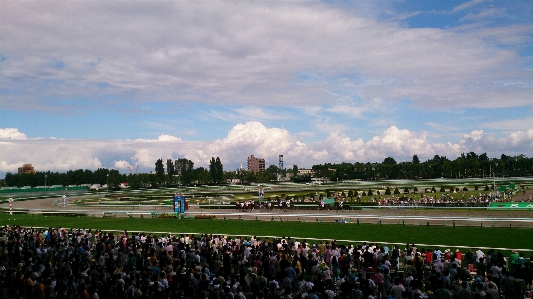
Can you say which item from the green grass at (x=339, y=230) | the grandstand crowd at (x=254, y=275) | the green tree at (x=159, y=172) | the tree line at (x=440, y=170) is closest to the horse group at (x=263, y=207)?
the green grass at (x=339, y=230)

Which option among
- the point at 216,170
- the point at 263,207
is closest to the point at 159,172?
the point at 216,170

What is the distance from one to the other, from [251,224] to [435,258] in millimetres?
21717

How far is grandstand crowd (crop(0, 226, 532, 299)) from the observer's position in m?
11.4

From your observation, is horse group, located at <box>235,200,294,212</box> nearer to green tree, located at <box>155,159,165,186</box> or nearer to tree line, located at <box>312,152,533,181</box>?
green tree, located at <box>155,159,165,186</box>

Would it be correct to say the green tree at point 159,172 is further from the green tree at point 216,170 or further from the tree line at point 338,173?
the green tree at point 216,170

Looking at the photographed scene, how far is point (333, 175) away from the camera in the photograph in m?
146

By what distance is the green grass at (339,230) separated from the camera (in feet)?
86.0

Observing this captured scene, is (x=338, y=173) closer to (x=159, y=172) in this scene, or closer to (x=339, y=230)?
(x=159, y=172)

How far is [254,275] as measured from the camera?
13.3 metres

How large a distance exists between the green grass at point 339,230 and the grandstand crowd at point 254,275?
926 centimetres

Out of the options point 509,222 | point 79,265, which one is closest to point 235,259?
A: point 79,265

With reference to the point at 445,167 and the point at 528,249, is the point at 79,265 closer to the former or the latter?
the point at 528,249

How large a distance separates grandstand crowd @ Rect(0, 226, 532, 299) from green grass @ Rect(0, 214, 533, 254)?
9.26 meters

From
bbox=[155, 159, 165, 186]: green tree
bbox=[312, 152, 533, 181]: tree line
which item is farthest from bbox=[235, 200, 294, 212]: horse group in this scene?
bbox=[312, 152, 533, 181]: tree line
